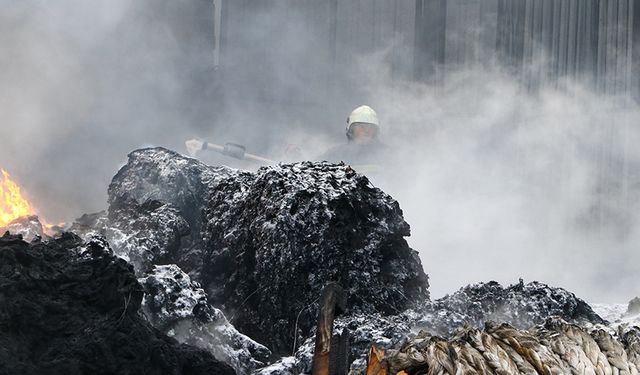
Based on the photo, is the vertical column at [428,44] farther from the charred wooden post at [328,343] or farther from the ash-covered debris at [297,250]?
the charred wooden post at [328,343]

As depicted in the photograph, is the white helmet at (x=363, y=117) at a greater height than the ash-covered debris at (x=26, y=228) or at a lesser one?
greater

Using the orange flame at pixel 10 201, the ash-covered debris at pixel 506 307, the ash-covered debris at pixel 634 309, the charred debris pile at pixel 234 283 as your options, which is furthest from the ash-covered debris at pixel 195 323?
the orange flame at pixel 10 201

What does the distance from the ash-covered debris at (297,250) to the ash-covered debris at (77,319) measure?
1.63m

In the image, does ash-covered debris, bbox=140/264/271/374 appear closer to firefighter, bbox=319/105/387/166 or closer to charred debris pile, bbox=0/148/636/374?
charred debris pile, bbox=0/148/636/374

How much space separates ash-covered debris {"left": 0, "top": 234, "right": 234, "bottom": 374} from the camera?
688 centimetres

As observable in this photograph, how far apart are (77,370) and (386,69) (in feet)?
94.5

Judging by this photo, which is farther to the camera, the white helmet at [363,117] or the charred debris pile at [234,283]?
the white helmet at [363,117]

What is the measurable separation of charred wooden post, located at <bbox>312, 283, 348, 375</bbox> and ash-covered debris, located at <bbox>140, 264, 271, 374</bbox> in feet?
11.9

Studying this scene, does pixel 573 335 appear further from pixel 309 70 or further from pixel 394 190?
pixel 309 70

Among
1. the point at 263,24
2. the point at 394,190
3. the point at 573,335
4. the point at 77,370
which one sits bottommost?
the point at 573,335

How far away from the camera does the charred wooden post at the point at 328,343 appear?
15.8 feet

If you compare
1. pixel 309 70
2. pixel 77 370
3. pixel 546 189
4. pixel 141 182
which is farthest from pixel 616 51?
pixel 77 370

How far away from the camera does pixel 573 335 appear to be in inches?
170

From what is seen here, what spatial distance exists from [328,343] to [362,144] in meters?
19.1
